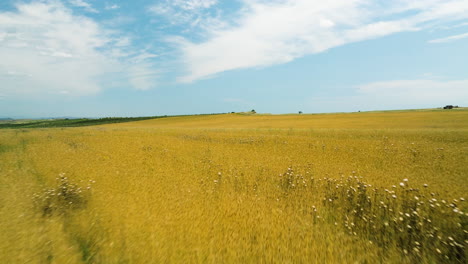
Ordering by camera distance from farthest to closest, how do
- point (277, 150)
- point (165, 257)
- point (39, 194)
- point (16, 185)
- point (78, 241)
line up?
1. point (277, 150)
2. point (16, 185)
3. point (39, 194)
4. point (78, 241)
5. point (165, 257)

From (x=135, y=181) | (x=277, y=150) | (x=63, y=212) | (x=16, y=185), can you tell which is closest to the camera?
(x=63, y=212)

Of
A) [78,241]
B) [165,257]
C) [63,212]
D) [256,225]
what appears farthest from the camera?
[63,212]

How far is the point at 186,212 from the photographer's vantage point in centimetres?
494

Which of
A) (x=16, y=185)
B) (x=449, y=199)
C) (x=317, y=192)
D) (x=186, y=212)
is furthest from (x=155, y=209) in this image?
(x=449, y=199)

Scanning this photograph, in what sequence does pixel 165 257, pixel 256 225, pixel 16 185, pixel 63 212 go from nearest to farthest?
pixel 165 257, pixel 256 225, pixel 63 212, pixel 16 185

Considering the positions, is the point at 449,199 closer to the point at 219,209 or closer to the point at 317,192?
the point at 317,192

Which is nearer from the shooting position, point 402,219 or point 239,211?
point 402,219

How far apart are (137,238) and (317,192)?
4733 millimetres

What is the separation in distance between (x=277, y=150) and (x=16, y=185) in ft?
34.8

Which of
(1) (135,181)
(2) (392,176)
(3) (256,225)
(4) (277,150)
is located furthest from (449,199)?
(1) (135,181)

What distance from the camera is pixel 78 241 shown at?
374 cm

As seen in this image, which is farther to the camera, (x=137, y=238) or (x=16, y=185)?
(x=16, y=185)

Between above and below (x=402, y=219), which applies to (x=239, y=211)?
below

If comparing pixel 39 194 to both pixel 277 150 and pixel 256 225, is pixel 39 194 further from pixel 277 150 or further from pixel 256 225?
pixel 277 150
